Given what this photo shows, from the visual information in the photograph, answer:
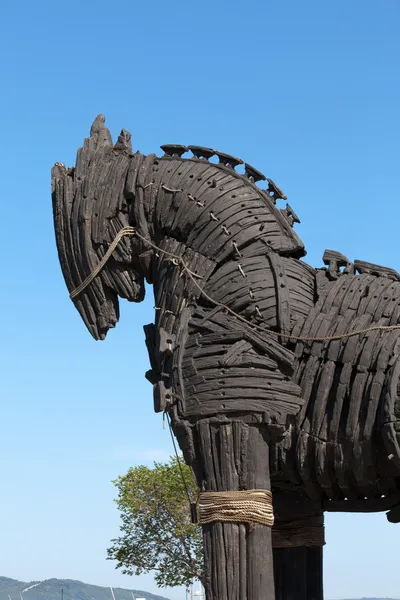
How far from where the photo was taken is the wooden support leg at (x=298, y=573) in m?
7.73

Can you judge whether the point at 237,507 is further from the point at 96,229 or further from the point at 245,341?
the point at 96,229

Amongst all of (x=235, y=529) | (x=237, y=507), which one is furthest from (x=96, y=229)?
(x=235, y=529)

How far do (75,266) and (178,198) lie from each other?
42.0 inches

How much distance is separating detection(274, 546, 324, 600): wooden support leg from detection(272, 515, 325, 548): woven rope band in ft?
0.17

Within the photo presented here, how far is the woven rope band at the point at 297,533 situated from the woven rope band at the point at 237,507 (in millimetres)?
1221

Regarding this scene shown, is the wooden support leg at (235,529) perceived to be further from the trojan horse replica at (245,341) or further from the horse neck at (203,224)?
the horse neck at (203,224)

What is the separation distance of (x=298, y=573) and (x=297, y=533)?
0.31 metres

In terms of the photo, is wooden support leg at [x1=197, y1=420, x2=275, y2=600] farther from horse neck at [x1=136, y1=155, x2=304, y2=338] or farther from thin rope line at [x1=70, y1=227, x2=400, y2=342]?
horse neck at [x1=136, y1=155, x2=304, y2=338]

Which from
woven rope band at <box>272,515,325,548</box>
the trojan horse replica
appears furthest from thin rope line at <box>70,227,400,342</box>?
woven rope band at <box>272,515,325,548</box>

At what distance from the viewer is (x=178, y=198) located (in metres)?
7.51

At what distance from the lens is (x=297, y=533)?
25.7 feet

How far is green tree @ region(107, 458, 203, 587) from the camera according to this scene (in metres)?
19.7

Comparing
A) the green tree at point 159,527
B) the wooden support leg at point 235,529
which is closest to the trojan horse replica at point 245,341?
the wooden support leg at point 235,529

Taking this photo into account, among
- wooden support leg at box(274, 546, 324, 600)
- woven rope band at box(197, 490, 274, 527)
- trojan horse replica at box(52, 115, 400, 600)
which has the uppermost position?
trojan horse replica at box(52, 115, 400, 600)
